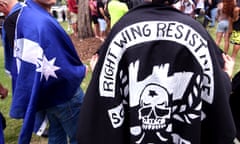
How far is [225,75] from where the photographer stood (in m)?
1.65

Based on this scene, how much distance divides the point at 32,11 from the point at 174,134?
1330 millimetres

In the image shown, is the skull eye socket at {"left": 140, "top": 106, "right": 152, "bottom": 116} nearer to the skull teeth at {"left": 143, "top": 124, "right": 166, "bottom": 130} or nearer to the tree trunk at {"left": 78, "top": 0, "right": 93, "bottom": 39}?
the skull teeth at {"left": 143, "top": 124, "right": 166, "bottom": 130}

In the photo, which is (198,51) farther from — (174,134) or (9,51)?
(9,51)

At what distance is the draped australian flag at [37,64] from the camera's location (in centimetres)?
227

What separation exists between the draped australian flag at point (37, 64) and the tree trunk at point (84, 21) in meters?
6.87

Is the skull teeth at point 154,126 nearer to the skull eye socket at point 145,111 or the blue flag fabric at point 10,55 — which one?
the skull eye socket at point 145,111

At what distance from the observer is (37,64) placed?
7.54 ft

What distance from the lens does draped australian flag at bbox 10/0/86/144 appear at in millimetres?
2271

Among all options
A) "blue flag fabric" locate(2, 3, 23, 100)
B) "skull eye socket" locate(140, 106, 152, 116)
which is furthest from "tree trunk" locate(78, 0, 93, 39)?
"skull eye socket" locate(140, 106, 152, 116)

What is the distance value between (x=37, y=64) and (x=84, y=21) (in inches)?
289

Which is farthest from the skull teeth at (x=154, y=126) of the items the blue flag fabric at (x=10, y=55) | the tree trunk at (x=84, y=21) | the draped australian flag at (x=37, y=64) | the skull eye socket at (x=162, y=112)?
the tree trunk at (x=84, y=21)

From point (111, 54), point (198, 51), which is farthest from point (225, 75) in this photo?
point (111, 54)

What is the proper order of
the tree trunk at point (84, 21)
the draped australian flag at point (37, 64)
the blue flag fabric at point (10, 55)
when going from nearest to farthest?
1. the draped australian flag at point (37, 64)
2. the blue flag fabric at point (10, 55)
3. the tree trunk at point (84, 21)

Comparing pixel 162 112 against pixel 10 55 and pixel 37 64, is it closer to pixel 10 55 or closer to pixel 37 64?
pixel 37 64
